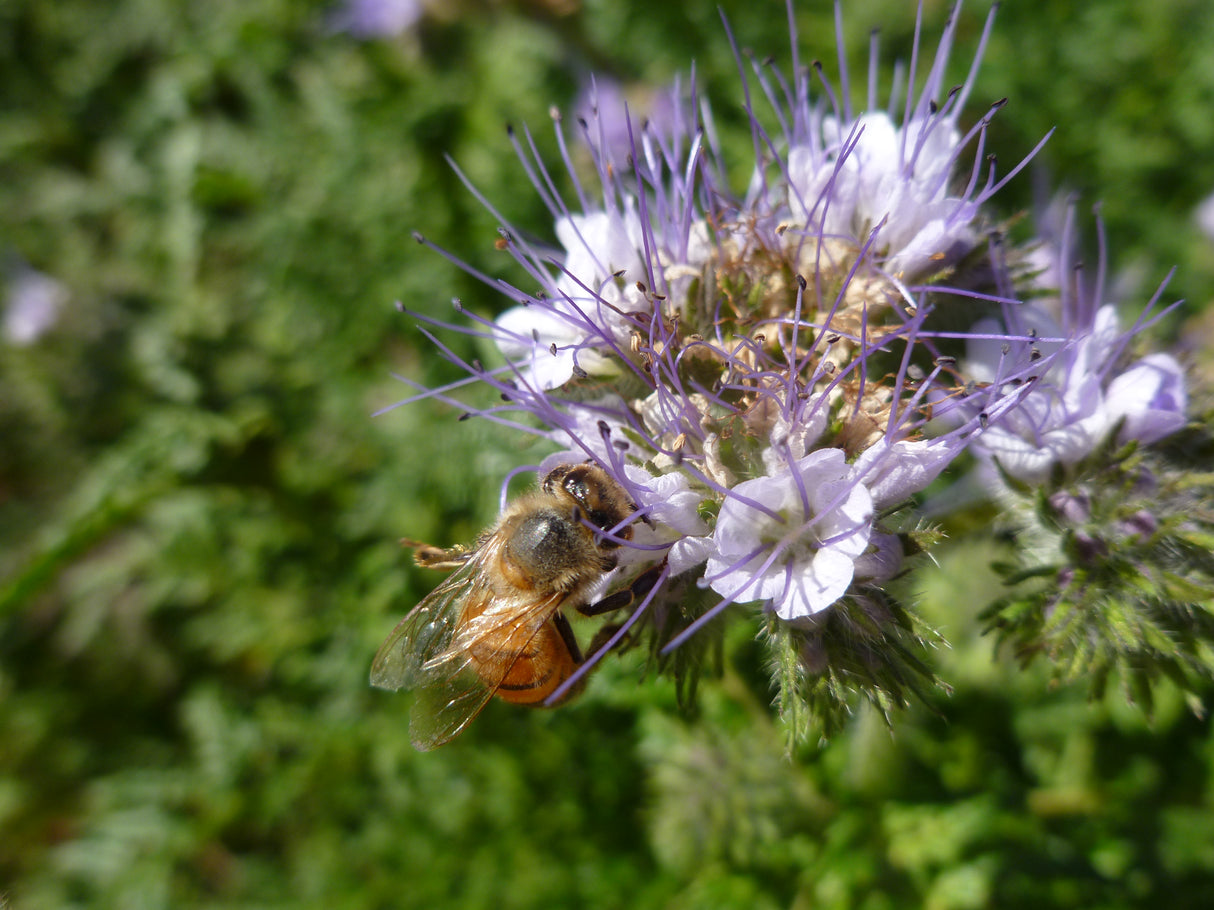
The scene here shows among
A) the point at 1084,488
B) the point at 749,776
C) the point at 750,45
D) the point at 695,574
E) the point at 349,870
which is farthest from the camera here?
the point at 750,45

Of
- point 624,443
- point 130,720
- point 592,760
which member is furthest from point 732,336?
point 130,720

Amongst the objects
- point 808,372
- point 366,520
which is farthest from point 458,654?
point 366,520

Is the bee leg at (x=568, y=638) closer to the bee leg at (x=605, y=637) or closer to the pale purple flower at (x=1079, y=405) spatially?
the bee leg at (x=605, y=637)

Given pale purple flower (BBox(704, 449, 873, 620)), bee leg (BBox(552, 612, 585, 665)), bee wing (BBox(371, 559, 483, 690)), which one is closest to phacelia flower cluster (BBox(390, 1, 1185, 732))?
pale purple flower (BBox(704, 449, 873, 620))

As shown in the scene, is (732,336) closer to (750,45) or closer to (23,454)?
(750,45)

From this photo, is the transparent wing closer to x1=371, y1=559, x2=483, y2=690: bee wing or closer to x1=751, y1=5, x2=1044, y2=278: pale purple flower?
x1=371, y1=559, x2=483, y2=690: bee wing

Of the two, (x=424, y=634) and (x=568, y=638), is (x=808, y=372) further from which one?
(x=424, y=634)
